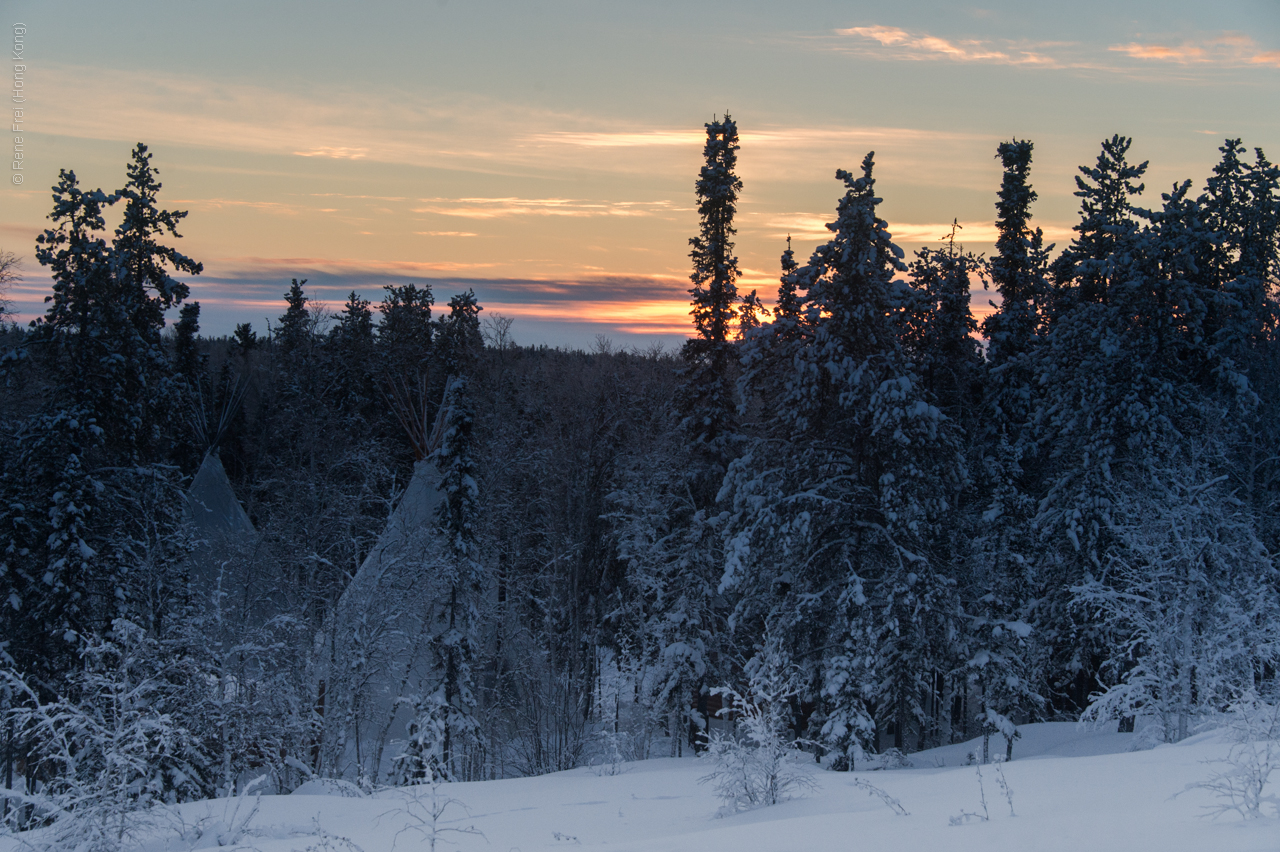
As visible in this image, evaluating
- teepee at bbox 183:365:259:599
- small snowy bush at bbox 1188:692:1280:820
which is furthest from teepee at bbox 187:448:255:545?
small snowy bush at bbox 1188:692:1280:820

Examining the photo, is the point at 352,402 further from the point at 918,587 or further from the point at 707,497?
the point at 918,587

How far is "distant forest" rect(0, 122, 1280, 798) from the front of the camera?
16.6 m

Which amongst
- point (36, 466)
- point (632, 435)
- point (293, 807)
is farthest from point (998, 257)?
point (36, 466)

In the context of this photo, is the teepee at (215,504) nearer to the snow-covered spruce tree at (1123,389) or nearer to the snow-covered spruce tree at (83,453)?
the snow-covered spruce tree at (83,453)

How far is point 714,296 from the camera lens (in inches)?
976

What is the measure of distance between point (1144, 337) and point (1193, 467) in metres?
5.46

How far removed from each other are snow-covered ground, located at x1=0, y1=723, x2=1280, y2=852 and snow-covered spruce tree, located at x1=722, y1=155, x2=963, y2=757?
235 inches

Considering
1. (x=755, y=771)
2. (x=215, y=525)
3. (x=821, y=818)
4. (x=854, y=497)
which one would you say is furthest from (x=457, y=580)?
(x=821, y=818)

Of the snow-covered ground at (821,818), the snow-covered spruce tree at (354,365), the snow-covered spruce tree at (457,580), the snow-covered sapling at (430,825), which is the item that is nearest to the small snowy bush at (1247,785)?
the snow-covered ground at (821,818)

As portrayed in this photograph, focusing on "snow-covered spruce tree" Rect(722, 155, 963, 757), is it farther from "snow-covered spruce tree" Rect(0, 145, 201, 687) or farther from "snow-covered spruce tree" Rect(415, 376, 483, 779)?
"snow-covered spruce tree" Rect(0, 145, 201, 687)

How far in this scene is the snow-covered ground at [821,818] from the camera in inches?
245

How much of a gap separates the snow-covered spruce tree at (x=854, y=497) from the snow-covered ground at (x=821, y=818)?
5965 mm

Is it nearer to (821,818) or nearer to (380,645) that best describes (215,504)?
(380,645)

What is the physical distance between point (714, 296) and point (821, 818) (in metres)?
18.6
